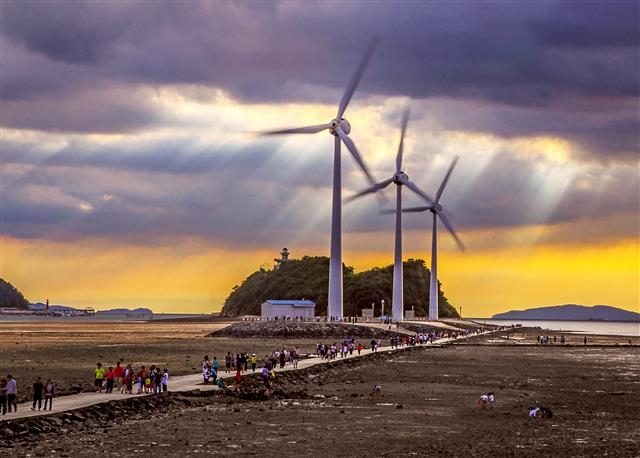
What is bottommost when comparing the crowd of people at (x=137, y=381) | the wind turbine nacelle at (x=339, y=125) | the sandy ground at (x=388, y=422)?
the sandy ground at (x=388, y=422)

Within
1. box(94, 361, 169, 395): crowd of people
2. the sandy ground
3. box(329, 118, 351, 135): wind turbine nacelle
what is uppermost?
box(329, 118, 351, 135): wind turbine nacelle

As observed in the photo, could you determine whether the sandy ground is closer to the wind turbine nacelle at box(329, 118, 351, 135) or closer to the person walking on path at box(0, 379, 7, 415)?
the person walking on path at box(0, 379, 7, 415)

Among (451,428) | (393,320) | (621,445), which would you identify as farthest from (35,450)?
(393,320)

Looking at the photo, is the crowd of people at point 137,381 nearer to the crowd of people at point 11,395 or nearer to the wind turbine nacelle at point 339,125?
the crowd of people at point 11,395

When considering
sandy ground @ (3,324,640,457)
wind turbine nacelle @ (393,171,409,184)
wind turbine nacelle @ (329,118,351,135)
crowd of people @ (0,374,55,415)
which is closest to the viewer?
sandy ground @ (3,324,640,457)

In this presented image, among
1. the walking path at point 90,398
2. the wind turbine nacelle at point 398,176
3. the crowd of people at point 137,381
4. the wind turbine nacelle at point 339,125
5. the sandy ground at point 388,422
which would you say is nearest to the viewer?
the sandy ground at point 388,422

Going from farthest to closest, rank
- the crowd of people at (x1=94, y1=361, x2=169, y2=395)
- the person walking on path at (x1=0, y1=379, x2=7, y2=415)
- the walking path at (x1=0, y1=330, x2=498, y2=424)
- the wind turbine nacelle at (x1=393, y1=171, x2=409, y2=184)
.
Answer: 1. the wind turbine nacelle at (x1=393, y1=171, x2=409, y2=184)
2. the crowd of people at (x1=94, y1=361, x2=169, y2=395)
3. the walking path at (x1=0, y1=330, x2=498, y2=424)
4. the person walking on path at (x1=0, y1=379, x2=7, y2=415)

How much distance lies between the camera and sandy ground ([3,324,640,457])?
128 feet

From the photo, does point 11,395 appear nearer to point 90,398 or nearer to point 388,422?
point 90,398

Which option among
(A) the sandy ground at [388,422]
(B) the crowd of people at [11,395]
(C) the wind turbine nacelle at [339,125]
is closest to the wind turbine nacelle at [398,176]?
(C) the wind turbine nacelle at [339,125]

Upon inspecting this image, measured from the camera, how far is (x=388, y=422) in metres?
47.6

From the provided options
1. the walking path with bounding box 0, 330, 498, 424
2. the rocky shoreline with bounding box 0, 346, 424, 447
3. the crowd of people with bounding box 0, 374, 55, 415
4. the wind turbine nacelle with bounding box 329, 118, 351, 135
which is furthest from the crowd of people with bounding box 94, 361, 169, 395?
the wind turbine nacelle with bounding box 329, 118, 351, 135

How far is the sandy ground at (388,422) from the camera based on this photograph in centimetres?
3900

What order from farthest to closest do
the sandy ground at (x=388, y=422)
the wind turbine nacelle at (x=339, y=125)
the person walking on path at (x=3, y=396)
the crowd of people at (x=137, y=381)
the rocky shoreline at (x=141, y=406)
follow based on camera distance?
the wind turbine nacelle at (x=339, y=125)
the crowd of people at (x=137, y=381)
the person walking on path at (x=3, y=396)
the rocky shoreline at (x=141, y=406)
the sandy ground at (x=388, y=422)
